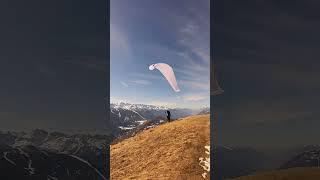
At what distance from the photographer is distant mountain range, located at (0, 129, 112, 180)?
13.4 meters

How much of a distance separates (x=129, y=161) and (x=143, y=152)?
864mm

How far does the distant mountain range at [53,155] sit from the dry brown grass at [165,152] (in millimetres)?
5140

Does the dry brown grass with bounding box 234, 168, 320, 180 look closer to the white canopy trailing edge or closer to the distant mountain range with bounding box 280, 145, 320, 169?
the distant mountain range with bounding box 280, 145, 320, 169

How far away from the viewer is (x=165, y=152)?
866 inches

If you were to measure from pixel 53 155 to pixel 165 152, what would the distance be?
8195mm

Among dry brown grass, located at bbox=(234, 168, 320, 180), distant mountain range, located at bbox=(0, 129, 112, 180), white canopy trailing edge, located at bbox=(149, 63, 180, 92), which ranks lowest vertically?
dry brown grass, located at bbox=(234, 168, 320, 180)

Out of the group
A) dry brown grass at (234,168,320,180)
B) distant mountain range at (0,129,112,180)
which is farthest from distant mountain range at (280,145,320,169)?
distant mountain range at (0,129,112,180)

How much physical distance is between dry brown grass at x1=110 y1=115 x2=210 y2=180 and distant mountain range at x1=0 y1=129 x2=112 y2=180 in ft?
16.9

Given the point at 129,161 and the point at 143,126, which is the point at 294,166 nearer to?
the point at 129,161

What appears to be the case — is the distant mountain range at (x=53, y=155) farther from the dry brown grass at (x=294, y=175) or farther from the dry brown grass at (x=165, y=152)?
the dry brown grass at (x=294, y=175)

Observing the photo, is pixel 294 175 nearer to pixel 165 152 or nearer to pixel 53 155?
pixel 53 155

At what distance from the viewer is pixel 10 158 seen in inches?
528

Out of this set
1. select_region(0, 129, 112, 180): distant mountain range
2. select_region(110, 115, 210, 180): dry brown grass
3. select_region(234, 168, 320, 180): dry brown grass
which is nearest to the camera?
select_region(0, 129, 112, 180): distant mountain range

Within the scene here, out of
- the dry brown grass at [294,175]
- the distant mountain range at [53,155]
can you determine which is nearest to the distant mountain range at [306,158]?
the dry brown grass at [294,175]
